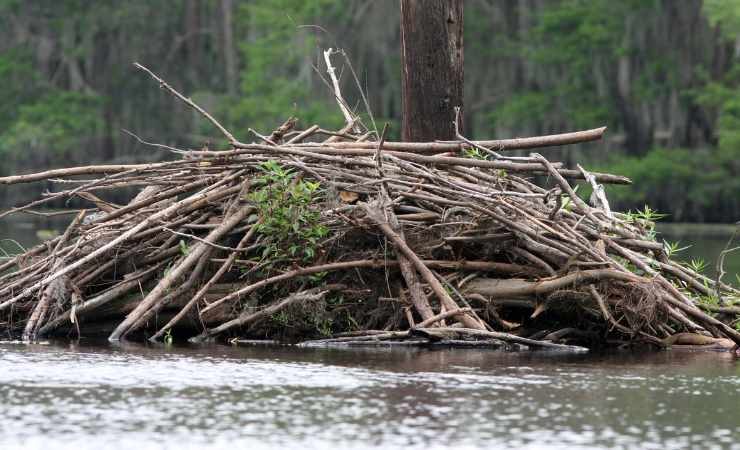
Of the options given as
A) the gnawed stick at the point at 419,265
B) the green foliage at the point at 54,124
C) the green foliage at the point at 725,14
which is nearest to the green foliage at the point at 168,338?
the gnawed stick at the point at 419,265

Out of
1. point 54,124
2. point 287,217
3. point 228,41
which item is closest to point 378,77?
point 228,41

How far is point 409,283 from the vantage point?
31.8ft

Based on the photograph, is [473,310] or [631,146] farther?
[631,146]

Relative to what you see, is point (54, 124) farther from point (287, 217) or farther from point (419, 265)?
point (419, 265)

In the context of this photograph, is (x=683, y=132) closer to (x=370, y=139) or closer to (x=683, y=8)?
(x=683, y=8)

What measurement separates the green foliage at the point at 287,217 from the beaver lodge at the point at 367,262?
0.04 ft

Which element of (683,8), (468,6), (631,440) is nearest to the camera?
(631,440)

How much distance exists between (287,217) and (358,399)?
289 cm

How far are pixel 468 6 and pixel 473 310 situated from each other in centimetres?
3969

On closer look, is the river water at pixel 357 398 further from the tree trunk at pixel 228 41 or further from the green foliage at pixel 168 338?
the tree trunk at pixel 228 41

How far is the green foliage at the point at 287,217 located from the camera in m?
9.85

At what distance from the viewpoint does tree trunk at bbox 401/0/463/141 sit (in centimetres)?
1164

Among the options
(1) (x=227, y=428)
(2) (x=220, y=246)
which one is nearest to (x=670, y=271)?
(2) (x=220, y=246)

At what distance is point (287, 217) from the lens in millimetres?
9836
